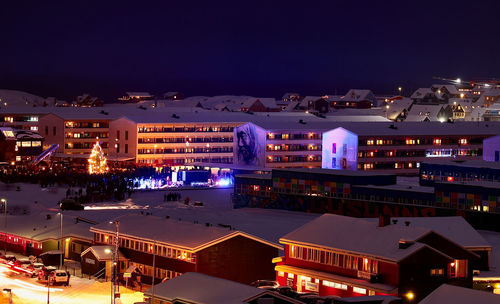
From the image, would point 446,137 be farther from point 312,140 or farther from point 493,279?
point 493,279

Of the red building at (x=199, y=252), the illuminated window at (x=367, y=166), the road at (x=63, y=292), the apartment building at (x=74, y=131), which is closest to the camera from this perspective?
the road at (x=63, y=292)

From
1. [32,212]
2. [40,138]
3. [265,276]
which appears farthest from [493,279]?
[40,138]

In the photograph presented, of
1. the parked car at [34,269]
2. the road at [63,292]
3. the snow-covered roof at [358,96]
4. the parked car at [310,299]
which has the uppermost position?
the snow-covered roof at [358,96]

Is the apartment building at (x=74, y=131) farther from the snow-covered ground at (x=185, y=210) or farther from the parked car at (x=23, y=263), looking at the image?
the parked car at (x=23, y=263)

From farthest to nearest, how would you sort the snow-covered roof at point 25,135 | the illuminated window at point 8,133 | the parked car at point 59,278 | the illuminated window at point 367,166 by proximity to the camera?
the snow-covered roof at point 25,135, the illuminated window at point 8,133, the illuminated window at point 367,166, the parked car at point 59,278

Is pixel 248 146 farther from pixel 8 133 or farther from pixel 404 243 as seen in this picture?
pixel 404 243

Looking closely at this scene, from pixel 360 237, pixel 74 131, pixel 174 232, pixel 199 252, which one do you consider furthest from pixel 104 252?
pixel 74 131

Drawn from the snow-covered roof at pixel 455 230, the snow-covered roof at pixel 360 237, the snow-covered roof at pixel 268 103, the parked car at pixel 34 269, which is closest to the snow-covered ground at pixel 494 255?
the snow-covered roof at pixel 455 230

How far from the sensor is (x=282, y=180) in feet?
207

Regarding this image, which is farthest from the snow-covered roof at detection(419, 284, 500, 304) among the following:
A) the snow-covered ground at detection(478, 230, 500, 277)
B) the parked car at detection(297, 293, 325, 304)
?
the snow-covered ground at detection(478, 230, 500, 277)

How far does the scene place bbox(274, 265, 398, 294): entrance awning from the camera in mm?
31750

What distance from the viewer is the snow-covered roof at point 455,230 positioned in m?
37.6

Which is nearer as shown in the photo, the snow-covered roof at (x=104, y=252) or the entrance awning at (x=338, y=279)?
the entrance awning at (x=338, y=279)

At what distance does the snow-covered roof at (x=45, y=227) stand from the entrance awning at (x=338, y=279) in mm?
13293
